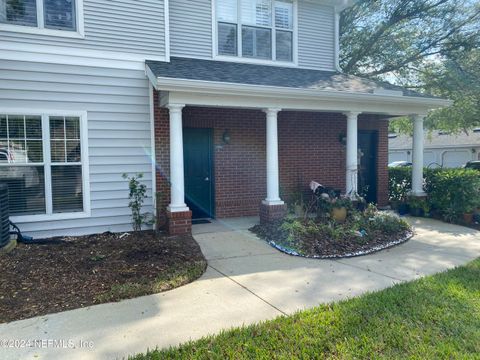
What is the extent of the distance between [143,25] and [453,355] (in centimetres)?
747

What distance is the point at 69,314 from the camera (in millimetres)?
3750

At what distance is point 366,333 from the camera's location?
3314 mm

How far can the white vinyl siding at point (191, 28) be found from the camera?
8.11 m

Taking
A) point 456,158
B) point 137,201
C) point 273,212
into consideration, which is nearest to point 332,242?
point 273,212

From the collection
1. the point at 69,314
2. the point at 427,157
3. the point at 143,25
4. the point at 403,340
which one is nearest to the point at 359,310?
the point at 403,340

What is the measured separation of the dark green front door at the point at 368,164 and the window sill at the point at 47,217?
24.8ft

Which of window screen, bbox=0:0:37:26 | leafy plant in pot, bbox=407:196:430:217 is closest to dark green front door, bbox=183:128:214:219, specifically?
window screen, bbox=0:0:37:26

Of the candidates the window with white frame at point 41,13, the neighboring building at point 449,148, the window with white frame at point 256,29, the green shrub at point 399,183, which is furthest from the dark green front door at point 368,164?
the neighboring building at point 449,148

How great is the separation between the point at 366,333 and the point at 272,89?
505cm

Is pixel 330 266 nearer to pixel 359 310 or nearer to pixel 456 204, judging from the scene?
pixel 359 310

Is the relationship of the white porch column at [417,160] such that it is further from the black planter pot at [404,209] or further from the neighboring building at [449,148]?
the neighboring building at [449,148]

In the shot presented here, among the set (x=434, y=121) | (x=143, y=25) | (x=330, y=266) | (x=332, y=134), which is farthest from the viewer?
(x=434, y=121)

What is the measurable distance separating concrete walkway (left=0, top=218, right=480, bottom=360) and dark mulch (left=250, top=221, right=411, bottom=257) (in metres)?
0.25

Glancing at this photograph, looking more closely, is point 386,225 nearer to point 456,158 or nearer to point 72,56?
point 72,56
